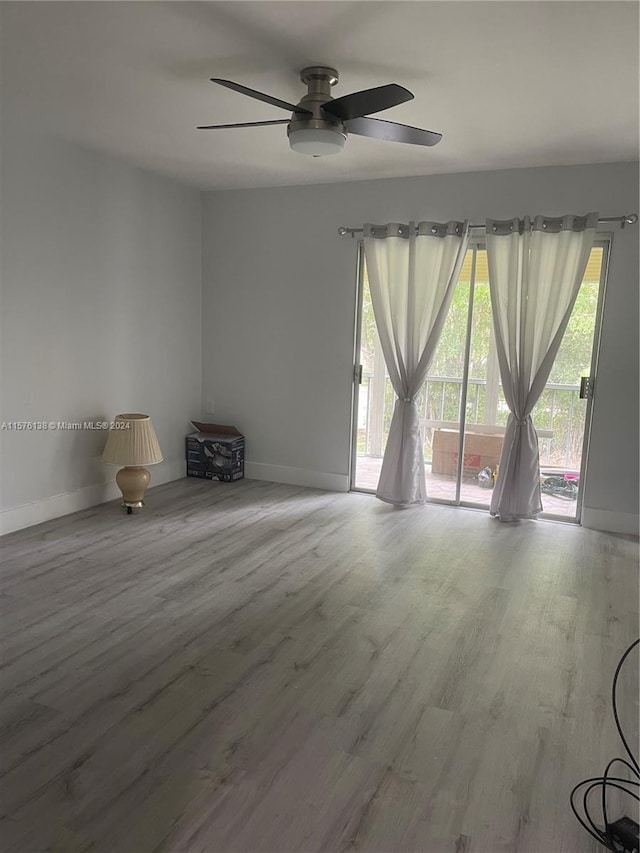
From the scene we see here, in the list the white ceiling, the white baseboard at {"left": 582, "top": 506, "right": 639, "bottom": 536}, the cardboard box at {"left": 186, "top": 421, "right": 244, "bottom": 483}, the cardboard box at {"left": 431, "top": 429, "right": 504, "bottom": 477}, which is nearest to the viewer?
the white ceiling

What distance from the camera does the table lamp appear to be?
14.3 ft

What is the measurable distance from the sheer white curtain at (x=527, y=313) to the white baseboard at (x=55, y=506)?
2938mm

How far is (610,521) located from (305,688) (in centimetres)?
292

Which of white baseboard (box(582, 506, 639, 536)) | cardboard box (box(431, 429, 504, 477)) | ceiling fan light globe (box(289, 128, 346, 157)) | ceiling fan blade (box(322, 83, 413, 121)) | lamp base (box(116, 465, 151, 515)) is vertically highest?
ceiling fan blade (box(322, 83, 413, 121))

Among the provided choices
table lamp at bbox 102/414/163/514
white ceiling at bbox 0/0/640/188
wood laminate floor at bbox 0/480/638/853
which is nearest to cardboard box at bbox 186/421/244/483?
table lamp at bbox 102/414/163/514

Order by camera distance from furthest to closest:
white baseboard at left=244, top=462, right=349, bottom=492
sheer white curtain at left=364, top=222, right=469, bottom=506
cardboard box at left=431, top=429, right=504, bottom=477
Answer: white baseboard at left=244, top=462, right=349, bottom=492 → cardboard box at left=431, top=429, right=504, bottom=477 → sheer white curtain at left=364, top=222, right=469, bottom=506

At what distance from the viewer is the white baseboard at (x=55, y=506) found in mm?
3957

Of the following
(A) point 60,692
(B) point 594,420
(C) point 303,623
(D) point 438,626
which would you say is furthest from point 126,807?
(B) point 594,420

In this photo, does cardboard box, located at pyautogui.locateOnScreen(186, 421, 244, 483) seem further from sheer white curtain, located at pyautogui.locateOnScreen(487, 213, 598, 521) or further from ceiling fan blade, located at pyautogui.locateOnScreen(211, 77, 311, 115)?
ceiling fan blade, located at pyautogui.locateOnScreen(211, 77, 311, 115)

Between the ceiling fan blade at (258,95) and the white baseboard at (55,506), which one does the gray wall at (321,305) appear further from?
the ceiling fan blade at (258,95)

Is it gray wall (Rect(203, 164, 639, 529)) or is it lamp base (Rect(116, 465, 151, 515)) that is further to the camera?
lamp base (Rect(116, 465, 151, 515))

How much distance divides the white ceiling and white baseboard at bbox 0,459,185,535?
7.80 feet

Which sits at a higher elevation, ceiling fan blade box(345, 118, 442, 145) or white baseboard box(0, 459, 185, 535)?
ceiling fan blade box(345, 118, 442, 145)

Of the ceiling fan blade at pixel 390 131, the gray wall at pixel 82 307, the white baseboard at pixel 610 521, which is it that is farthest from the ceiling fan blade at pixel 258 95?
the white baseboard at pixel 610 521
